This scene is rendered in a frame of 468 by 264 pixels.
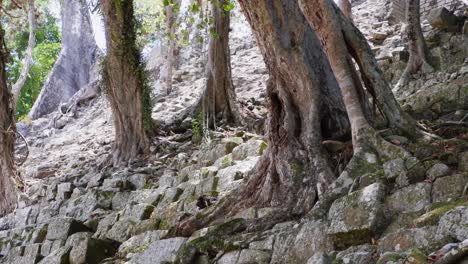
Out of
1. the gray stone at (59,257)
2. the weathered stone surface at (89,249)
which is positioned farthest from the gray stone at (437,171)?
the gray stone at (59,257)

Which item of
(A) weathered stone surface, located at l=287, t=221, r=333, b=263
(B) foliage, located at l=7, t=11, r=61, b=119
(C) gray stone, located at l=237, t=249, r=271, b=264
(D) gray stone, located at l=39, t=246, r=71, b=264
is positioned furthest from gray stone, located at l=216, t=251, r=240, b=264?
(B) foliage, located at l=7, t=11, r=61, b=119

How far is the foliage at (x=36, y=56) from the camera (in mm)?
22355

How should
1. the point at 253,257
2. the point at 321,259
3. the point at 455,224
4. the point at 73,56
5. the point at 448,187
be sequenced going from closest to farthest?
1. the point at 455,224
2. the point at 321,259
3. the point at 448,187
4. the point at 253,257
5. the point at 73,56

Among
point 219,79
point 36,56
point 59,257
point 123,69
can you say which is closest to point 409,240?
point 59,257

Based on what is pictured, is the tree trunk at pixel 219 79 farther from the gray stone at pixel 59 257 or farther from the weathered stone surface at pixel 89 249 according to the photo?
the gray stone at pixel 59 257

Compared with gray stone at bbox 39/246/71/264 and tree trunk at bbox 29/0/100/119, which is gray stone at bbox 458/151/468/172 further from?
tree trunk at bbox 29/0/100/119

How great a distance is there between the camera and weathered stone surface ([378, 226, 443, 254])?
2.80 meters

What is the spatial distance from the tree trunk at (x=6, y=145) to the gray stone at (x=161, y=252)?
5.59 m

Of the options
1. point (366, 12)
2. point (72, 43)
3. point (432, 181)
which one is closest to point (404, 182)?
point (432, 181)

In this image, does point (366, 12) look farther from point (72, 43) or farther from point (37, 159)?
point (72, 43)

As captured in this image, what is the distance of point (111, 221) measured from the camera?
6844 mm

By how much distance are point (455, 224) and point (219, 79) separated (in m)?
7.54

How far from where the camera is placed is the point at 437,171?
3.53 metres

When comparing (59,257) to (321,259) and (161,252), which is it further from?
(321,259)
